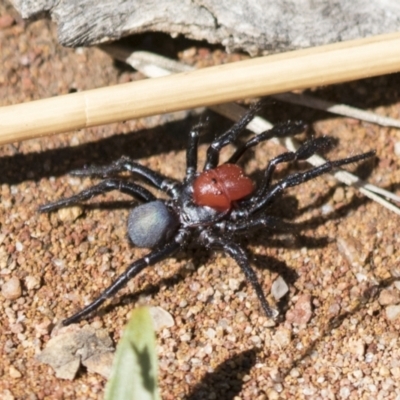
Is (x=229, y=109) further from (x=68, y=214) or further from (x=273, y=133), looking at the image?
(x=68, y=214)

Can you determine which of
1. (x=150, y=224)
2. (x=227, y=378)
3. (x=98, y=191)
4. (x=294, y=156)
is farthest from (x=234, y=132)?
(x=227, y=378)

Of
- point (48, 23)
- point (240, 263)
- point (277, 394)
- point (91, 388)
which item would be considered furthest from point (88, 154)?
point (277, 394)

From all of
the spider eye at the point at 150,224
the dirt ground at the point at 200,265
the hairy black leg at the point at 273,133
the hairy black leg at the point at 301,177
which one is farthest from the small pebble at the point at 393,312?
the spider eye at the point at 150,224

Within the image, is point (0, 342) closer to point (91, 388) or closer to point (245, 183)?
point (91, 388)

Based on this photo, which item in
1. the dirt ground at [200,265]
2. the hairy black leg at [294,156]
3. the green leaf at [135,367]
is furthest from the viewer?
the hairy black leg at [294,156]

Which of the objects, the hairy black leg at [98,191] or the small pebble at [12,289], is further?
the hairy black leg at [98,191]

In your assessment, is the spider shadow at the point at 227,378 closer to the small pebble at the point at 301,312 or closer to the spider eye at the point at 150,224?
the small pebble at the point at 301,312

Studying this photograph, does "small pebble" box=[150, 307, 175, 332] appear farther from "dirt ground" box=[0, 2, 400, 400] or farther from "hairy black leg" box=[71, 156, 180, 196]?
"hairy black leg" box=[71, 156, 180, 196]
